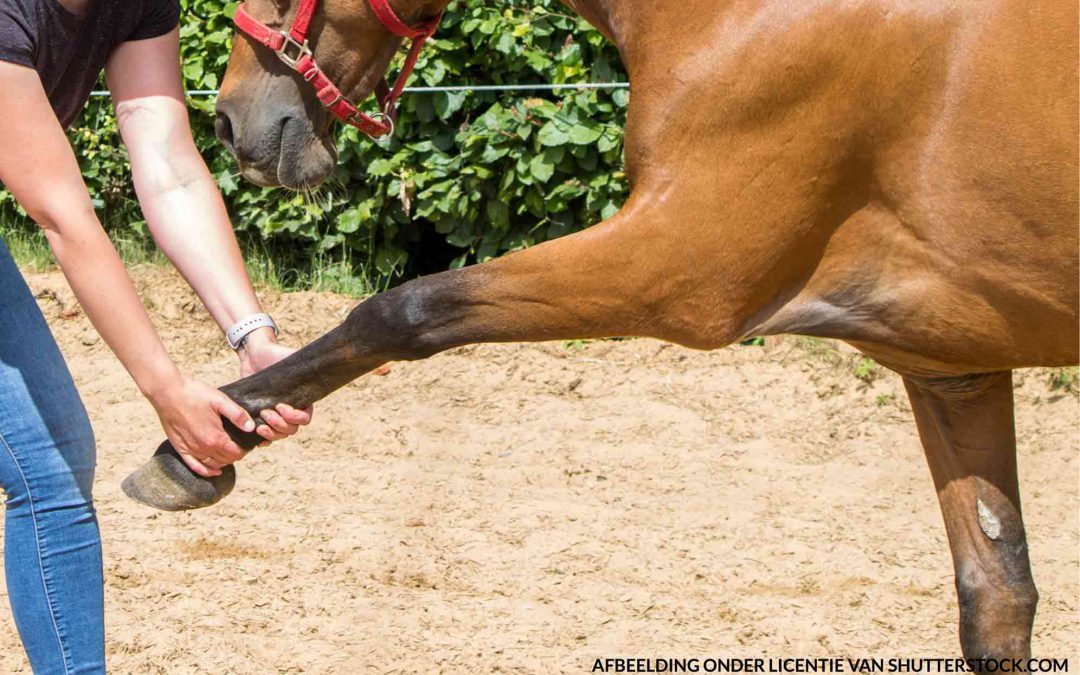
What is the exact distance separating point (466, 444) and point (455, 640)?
1.46 metres

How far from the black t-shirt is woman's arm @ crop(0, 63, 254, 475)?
82 mm

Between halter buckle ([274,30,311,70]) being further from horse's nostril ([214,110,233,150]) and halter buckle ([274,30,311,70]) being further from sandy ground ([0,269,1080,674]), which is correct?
sandy ground ([0,269,1080,674])

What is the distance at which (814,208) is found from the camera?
2.25 metres

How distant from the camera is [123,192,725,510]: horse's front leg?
7.28ft

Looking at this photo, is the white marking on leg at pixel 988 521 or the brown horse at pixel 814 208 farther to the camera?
the white marking on leg at pixel 988 521

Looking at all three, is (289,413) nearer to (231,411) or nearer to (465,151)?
(231,411)

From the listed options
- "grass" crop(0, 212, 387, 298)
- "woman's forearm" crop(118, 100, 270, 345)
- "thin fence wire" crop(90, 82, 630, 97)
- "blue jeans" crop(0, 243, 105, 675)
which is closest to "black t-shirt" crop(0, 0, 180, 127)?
"woman's forearm" crop(118, 100, 270, 345)

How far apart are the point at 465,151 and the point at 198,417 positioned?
3.37m

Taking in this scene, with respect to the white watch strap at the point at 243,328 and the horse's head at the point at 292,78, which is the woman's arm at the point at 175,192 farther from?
the horse's head at the point at 292,78

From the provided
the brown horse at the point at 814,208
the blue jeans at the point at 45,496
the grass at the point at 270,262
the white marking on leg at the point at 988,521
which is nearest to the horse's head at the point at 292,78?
the brown horse at the point at 814,208

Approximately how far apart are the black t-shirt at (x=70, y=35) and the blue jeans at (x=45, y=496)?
34 centimetres

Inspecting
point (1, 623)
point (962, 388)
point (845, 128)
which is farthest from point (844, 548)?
point (1, 623)

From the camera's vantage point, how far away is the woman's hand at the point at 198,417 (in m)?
2.27

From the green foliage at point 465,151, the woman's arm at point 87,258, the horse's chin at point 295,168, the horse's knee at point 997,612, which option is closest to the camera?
the woman's arm at point 87,258
